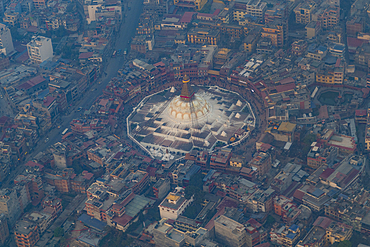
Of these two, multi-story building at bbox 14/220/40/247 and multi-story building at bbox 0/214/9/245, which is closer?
multi-story building at bbox 14/220/40/247

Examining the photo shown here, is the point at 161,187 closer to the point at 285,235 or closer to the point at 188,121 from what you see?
the point at 188,121

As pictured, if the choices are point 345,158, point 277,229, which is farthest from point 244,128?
point 277,229

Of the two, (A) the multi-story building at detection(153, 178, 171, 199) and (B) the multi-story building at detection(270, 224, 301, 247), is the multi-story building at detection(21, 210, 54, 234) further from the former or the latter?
(B) the multi-story building at detection(270, 224, 301, 247)

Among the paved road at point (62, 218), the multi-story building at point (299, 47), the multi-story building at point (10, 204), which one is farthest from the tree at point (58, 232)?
the multi-story building at point (299, 47)

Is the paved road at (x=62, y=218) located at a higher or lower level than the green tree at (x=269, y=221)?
lower

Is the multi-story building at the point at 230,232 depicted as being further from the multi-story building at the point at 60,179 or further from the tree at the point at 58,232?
the multi-story building at the point at 60,179

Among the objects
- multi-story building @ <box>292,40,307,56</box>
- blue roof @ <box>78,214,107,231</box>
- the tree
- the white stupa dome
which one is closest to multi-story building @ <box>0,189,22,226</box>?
the tree

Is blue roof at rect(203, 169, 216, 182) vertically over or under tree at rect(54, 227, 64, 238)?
over
